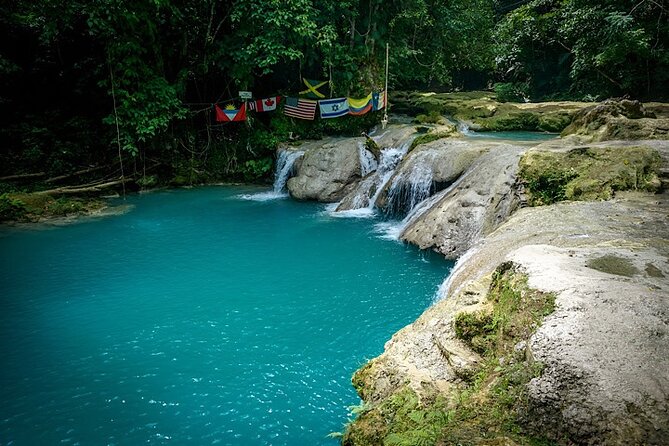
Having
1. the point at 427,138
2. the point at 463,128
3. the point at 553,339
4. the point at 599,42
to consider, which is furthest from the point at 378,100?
the point at 553,339

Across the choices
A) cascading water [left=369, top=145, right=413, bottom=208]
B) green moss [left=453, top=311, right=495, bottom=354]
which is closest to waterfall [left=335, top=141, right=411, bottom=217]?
cascading water [left=369, top=145, right=413, bottom=208]

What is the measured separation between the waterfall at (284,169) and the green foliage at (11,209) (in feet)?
24.6

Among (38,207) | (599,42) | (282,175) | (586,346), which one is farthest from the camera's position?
(599,42)

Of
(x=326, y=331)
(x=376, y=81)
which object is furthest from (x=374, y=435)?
(x=376, y=81)

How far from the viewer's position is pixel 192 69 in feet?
53.1

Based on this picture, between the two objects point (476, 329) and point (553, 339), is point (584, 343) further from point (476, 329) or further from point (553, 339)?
point (476, 329)

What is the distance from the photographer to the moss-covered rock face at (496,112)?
54.5 feet

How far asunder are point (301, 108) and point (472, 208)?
986 cm

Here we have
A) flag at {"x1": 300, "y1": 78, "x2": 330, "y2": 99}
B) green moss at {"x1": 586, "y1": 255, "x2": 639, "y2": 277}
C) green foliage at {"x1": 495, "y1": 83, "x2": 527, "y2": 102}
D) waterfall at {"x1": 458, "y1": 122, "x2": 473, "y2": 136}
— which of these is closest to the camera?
green moss at {"x1": 586, "y1": 255, "x2": 639, "y2": 277}

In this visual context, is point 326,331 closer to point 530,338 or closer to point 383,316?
point 383,316

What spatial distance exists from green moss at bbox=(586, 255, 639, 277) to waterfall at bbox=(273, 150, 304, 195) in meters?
12.0

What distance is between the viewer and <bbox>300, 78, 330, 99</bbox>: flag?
16609mm

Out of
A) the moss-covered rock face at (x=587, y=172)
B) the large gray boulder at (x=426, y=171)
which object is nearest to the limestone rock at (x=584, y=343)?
the moss-covered rock face at (x=587, y=172)

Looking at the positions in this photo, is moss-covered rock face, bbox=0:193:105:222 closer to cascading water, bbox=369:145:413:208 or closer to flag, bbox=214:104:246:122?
flag, bbox=214:104:246:122
